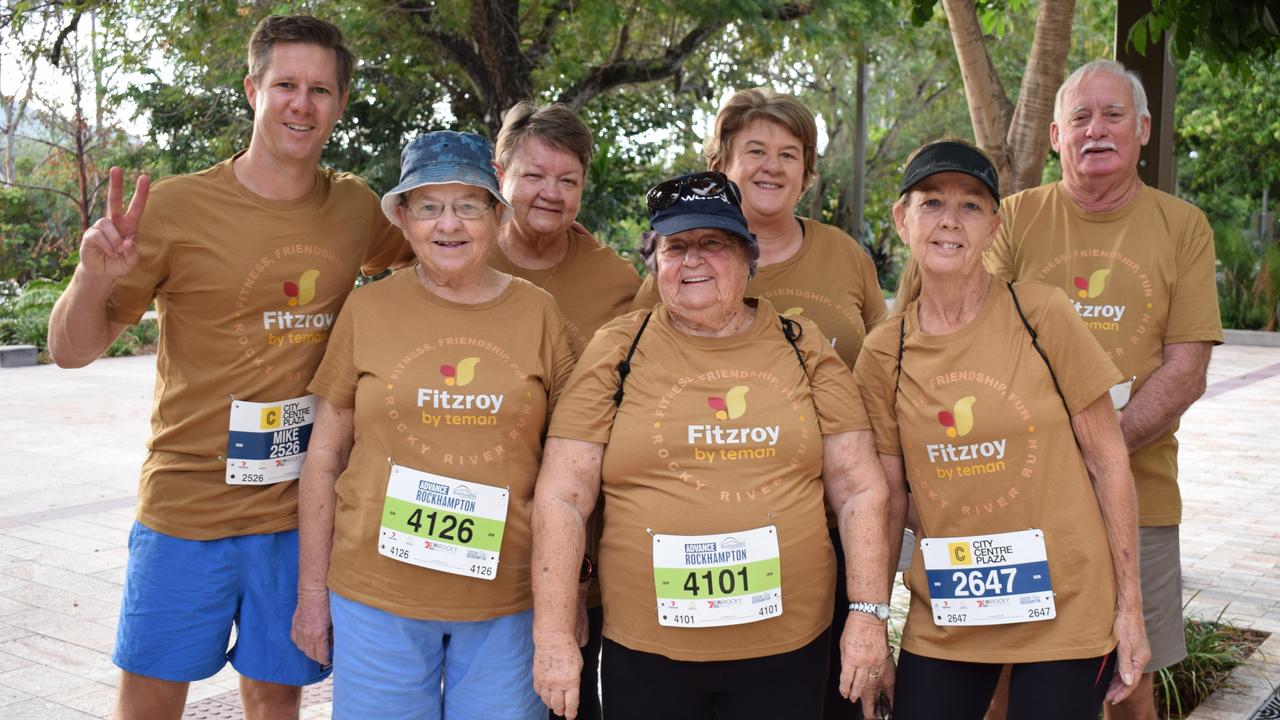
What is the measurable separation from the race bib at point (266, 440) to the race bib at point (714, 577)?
114cm

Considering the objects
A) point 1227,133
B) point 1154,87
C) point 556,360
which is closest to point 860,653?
point 556,360

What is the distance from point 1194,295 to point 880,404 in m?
1.11

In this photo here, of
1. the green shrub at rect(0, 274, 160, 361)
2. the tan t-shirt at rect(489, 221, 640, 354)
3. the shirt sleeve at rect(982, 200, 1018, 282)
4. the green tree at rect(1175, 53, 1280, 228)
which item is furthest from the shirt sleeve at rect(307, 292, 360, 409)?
the green tree at rect(1175, 53, 1280, 228)

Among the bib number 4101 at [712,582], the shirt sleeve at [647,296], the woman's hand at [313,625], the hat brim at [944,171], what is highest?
the hat brim at [944,171]

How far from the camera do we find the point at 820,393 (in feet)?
9.55

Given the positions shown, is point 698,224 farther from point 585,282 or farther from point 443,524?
point 443,524

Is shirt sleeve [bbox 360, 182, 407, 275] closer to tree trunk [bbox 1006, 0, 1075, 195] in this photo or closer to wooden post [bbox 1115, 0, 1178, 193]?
tree trunk [bbox 1006, 0, 1075, 195]

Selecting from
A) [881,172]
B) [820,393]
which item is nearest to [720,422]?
[820,393]

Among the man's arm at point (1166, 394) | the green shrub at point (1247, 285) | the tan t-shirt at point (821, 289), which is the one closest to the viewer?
the man's arm at point (1166, 394)

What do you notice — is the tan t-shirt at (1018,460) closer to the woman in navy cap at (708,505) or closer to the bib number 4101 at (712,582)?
the woman in navy cap at (708,505)

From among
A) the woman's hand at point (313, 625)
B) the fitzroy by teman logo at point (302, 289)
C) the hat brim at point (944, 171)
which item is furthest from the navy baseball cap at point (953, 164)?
the woman's hand at point (313, 625)

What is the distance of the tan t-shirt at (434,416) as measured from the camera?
114 inches

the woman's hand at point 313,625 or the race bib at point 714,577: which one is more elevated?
the race bib at point 714,577

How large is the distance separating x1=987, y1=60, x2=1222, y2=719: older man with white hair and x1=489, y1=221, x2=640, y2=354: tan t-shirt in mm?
1162
